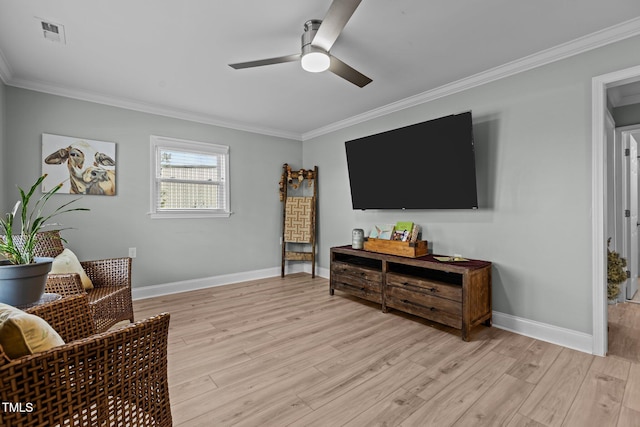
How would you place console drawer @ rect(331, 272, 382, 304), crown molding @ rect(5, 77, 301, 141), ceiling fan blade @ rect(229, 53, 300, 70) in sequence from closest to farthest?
ceiling fan blade @ rect(229, 53, 300, 70)
crown molding @ rect(5, 77, 301, 141)
console drawer @ rect(331, 272, 382, 304)

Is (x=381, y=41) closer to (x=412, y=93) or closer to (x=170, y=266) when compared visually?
(x=412, y=93)

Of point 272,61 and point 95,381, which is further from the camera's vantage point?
point 272,61

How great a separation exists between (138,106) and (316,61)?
8.58 feet

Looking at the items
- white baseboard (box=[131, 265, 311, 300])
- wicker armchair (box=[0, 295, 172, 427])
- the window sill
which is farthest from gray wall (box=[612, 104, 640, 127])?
the window sill

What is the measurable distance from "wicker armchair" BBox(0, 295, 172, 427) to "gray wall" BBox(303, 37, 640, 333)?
2763mm

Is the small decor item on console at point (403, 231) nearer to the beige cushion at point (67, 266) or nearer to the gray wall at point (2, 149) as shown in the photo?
the beige cushion at point (67, 266)

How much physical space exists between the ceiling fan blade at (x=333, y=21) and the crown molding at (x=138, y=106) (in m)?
2.60

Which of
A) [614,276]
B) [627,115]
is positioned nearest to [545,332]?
[614,276]

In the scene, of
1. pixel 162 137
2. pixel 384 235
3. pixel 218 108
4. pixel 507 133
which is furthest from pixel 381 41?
pixel 162 137

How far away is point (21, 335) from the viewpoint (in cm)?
82

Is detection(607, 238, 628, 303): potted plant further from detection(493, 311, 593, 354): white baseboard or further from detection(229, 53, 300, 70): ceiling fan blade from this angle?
detection(229, 53, 300, 70): ceiling fan blade

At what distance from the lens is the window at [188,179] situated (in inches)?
150

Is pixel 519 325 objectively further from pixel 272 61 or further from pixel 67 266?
pixel 67 266

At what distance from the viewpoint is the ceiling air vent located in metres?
2.11
